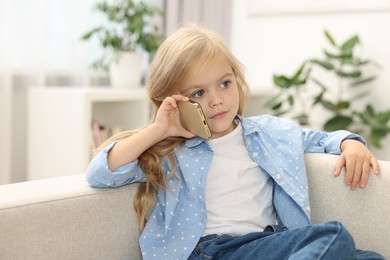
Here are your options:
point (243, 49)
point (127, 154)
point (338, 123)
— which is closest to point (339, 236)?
point (127, 154)

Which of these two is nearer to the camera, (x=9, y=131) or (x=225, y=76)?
(x=225, y=76)

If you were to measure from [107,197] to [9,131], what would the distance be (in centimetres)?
145

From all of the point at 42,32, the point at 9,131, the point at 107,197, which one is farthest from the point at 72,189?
the point at 42,32

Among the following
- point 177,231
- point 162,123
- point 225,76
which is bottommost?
point 177,231

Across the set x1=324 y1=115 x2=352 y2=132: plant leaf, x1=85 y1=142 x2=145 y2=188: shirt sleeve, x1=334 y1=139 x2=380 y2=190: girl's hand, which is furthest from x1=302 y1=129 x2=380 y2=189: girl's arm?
x1=324 y1=115 x2=352 y2=132: plant leaf

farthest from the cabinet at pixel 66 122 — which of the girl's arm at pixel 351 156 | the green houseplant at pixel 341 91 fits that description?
the girl's arm at pixel 351 156

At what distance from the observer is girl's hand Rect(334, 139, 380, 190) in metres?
1.37

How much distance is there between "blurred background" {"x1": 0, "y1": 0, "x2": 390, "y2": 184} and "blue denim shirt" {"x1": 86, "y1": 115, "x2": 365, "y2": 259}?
1164 mm

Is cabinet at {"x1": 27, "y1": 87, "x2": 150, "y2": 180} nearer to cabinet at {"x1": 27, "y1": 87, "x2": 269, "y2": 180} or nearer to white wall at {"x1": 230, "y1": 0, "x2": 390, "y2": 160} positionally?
cabinet at {"x1": 27, "y1": 87, "x2": 269, "y2": 180}

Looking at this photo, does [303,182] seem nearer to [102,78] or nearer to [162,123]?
[162,123]

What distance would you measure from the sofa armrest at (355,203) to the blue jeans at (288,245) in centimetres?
14

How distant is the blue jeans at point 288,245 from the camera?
1101 millimetres

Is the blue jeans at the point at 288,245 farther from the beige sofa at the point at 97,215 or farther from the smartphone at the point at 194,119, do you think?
the smartphone at the point at 194,119

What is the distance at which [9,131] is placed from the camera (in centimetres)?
262
